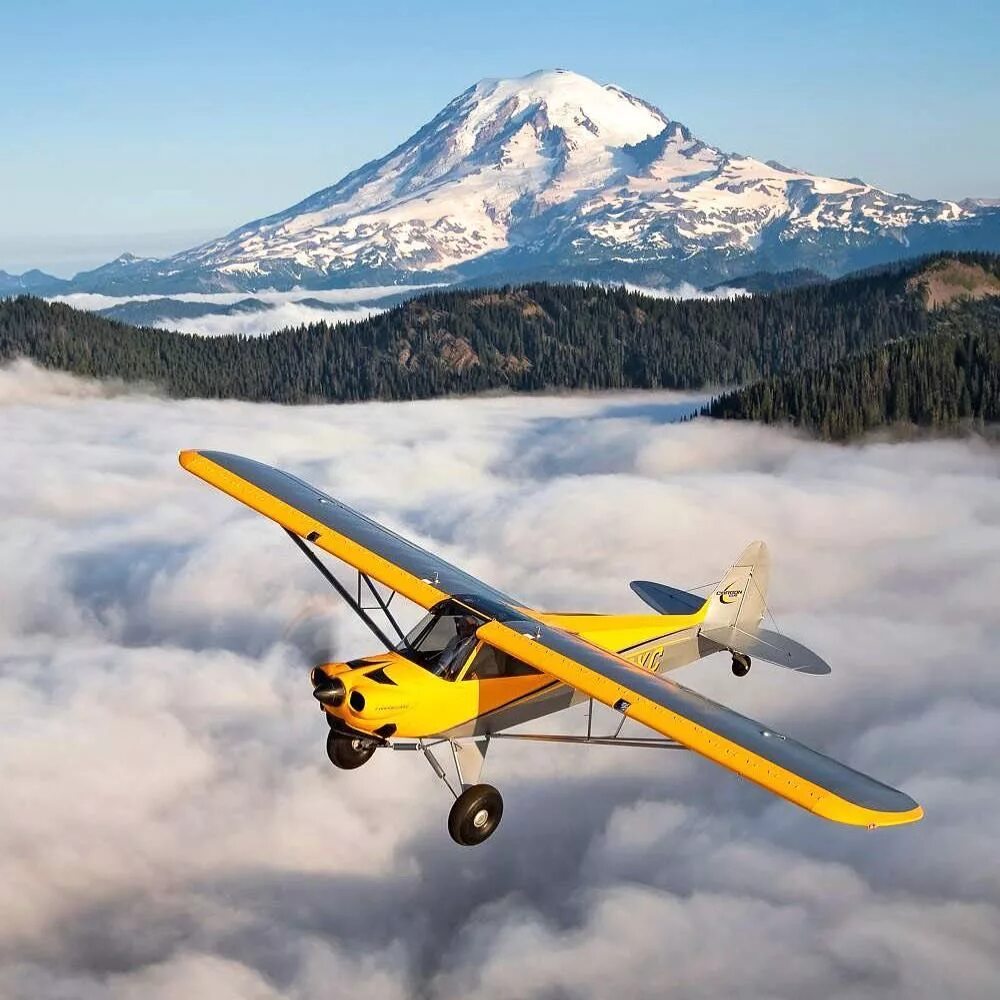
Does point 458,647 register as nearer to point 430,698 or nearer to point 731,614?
point 430,698

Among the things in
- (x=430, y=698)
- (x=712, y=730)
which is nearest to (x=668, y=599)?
(x=430, y=698)

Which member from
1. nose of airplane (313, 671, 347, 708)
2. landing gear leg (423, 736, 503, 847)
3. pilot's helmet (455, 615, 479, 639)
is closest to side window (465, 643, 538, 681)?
pilot's helmet (455, 615, 479, 639)

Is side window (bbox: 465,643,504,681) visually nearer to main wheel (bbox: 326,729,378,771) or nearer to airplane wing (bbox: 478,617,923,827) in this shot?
airplane wing (bbox: 478,617,923,827)

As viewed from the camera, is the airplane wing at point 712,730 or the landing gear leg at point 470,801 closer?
the airplane wing at point 712,730

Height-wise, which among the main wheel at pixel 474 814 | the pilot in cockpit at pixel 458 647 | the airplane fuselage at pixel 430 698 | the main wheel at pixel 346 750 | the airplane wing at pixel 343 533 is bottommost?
the main wheel at pixel 474 814

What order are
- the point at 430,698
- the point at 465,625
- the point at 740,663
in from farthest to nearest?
the point at 740,663 → the point at 465,625 → the point at 430,698

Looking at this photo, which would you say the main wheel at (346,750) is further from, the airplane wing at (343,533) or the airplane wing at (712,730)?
the airplane wing at (712,730)

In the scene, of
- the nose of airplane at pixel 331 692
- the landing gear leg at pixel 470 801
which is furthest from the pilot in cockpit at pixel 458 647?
the nose of airplane at pixel 331 692
